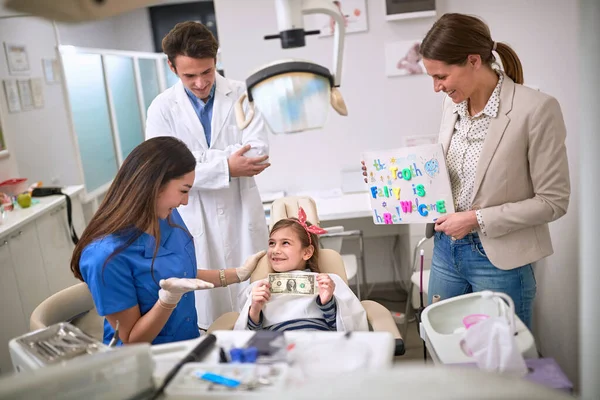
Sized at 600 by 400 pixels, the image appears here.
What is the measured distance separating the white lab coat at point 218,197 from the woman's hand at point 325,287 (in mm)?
542

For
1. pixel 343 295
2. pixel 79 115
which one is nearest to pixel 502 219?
pixel 343 295

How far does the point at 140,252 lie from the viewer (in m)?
1.57

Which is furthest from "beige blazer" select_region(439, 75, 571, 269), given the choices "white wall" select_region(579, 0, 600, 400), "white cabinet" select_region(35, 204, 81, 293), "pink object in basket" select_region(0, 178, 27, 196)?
"pink object in basket" select_region(0, 178, 27, 196)

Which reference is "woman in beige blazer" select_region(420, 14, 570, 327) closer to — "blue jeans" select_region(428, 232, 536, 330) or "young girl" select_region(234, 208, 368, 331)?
"blue jeans" select_region(428, 232, 536, 330)

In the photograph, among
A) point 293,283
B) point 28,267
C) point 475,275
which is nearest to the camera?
point 475,275

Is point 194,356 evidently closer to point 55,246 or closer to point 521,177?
point 521,177

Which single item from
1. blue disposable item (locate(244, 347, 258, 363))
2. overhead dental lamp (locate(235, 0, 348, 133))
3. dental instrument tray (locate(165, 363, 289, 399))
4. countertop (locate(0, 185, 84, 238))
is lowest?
dental instrument tray (locate(165, 363, 289, 399))

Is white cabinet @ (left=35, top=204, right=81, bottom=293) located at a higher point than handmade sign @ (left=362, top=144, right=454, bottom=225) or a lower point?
lower

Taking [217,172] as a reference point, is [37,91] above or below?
above

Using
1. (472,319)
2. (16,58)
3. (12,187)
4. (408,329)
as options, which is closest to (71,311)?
(472,319)

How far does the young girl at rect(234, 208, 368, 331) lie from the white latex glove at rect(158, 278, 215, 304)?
38cm

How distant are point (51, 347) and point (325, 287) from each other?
895 millimetres

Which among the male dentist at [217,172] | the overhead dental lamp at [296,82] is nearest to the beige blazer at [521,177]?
the overhead dental lamp at [296,82]

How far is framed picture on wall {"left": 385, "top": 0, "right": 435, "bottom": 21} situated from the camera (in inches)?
123
